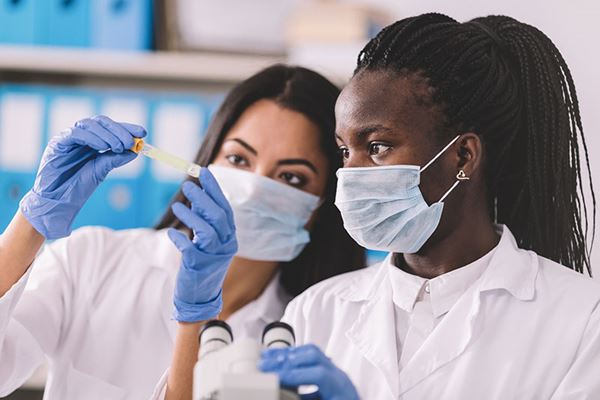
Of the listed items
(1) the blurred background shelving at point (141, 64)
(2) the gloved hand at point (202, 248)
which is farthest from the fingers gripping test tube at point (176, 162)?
(1) the blurred background shelving at point (141, 64)

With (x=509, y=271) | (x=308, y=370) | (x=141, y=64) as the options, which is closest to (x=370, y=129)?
(x=509, y=271)

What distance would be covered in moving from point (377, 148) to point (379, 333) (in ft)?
0.85

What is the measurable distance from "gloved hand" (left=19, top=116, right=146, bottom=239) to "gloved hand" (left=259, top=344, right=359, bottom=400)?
497mm

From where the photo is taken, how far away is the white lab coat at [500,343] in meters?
1.14

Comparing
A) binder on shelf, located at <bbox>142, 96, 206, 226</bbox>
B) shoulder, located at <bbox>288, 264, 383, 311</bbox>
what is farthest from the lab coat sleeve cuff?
binder on shelf, located at <bbox>142, 96, 206, 226</bbox>

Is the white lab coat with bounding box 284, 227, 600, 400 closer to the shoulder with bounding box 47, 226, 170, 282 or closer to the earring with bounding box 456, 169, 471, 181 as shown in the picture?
the earring with bounding box 456, 169, 471, 181

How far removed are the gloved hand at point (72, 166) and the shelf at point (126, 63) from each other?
0.96m

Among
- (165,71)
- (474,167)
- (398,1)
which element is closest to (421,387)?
(474,167)

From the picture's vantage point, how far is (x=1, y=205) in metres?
2.22

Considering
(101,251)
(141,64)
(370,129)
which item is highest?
(370,129)

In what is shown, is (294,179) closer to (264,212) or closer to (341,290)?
(264,212)

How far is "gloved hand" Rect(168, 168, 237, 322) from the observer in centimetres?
122

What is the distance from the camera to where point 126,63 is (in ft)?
7.53

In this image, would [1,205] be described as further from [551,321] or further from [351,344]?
[551,321]
